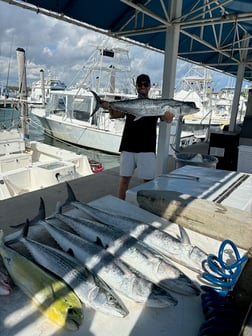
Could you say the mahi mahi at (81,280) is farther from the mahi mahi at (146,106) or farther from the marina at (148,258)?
the mahi mahi at (146,106)

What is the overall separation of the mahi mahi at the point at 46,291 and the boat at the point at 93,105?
12.9m

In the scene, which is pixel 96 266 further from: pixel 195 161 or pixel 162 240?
pixel 195 161

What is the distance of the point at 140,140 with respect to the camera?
288cm

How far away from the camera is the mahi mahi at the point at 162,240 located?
1.45 m

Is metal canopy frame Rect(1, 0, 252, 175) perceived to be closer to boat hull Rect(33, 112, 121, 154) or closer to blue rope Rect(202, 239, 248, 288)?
blue rope Rect(202, 239, 248, 288)

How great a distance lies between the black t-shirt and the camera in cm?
285

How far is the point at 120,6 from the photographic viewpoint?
13.3ft

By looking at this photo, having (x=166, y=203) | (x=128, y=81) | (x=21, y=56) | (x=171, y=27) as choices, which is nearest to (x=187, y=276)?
(x=166, y=203)

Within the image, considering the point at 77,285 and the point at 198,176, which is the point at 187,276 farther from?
the point at 198,176

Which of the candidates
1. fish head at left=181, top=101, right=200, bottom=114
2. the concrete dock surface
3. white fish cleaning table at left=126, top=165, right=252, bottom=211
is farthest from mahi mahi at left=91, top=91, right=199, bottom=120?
the concrete dock surface

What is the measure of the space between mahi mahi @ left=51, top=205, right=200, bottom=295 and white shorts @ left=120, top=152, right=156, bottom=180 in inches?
50.7

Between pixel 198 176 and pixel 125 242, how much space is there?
1.56 m

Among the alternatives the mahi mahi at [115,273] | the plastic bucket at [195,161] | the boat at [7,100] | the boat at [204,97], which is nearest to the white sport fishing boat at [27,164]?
the boat at [7,100]

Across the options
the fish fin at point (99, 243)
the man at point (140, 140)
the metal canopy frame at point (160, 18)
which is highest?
the metal canopy frame at point (160, 18)
